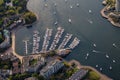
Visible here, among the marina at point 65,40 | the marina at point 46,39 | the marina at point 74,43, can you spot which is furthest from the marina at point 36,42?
the marina at point 74,43

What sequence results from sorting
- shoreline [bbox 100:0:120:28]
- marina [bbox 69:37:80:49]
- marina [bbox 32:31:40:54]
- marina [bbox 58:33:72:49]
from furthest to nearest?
shoreline [bbox 100:0:120:28]
marina [bbox 32:31:40:54]
marina [bbox 58:33:72:49]
marina [bbox 69:37:80:49]

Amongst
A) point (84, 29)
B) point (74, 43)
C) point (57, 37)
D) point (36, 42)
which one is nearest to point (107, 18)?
point (84, 29)

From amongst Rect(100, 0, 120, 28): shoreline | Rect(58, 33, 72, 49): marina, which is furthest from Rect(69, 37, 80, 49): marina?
Rect(100, 0, 120, 28): shoreline

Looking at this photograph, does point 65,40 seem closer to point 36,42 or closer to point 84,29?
point 84,29

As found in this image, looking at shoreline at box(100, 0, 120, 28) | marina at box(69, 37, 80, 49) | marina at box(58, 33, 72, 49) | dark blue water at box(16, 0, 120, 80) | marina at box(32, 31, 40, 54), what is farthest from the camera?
shoreline at box(100, 0, 120, 28)

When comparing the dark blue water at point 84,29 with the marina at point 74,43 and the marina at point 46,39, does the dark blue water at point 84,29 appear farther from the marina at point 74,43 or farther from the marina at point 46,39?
the marina at point 46,39

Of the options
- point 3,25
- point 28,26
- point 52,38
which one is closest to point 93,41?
point 52,38

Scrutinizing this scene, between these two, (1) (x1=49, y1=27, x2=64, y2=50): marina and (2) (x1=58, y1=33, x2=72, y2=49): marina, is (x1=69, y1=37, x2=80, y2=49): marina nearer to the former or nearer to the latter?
(2) (x1=58, y1=33, x2=72, y2=49): marina

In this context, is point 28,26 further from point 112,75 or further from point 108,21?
point 112,75
